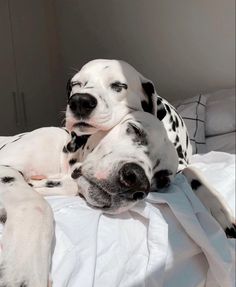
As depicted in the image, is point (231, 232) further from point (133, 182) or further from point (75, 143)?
point (75, 143)

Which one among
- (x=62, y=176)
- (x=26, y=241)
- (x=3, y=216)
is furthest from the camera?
(x=62, y=176)

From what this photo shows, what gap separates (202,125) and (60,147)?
169 cm

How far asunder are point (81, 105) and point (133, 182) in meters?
0.41

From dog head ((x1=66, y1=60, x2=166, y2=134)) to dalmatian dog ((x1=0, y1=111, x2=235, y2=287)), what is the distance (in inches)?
2.2

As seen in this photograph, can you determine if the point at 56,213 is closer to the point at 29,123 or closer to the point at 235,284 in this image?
the point at 235,284

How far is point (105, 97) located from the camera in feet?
5.83

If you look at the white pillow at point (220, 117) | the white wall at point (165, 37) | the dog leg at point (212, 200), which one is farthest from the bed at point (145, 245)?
the white wall at point (165, 37)

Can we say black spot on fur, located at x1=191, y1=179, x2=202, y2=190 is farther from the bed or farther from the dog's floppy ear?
the dog's floppy ear

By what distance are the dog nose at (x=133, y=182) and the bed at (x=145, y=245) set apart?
0.05 metres

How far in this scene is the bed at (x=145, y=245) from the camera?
4.01ft

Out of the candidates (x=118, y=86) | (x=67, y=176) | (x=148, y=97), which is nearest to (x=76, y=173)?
(x=67, y=176)

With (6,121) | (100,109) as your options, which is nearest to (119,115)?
(100,109)

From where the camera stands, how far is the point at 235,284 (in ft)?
5.10

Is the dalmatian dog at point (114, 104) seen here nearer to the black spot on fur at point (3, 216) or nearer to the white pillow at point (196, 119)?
the black spot on fur at point (3, 216)
